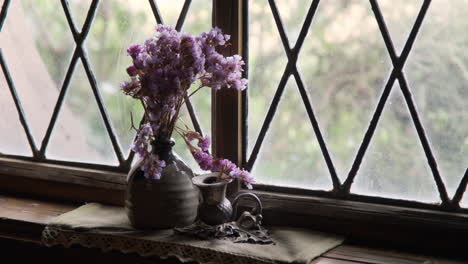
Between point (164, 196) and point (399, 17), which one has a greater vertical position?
point (399, 17)

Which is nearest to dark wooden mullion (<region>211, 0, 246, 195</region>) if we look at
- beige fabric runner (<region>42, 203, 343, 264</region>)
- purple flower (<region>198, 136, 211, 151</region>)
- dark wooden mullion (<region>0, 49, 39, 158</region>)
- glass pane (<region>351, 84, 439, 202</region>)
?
purple flower (<region>198, 136, 211, 151</region>)

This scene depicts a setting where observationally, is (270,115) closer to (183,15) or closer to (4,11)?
(183,15)

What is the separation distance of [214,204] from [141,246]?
19 cm

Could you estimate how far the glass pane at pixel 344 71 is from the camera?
1474mm

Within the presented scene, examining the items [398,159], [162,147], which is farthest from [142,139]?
[398,159]

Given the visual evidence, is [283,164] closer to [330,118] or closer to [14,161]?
[330,118]

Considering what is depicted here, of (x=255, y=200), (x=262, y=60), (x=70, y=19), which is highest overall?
(x=70, y=19)

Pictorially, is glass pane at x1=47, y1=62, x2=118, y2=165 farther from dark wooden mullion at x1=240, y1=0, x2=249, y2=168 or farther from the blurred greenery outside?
dark wooden mullion at x1=240, y1=0, x2=249, y2=168

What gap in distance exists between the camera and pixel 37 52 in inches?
73.2

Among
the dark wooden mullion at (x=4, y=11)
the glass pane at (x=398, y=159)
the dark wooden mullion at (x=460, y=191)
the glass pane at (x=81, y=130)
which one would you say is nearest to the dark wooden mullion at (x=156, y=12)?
the glass pane at (x=81, y=130)

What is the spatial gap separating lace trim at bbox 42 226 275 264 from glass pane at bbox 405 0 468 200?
0.45m

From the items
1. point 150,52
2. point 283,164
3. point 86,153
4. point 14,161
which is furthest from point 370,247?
point 14,161

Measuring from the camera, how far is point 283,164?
5.24ft

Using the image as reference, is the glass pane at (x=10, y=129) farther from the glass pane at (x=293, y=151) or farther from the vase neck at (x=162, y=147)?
the glass pane at (x=293, y=151)
